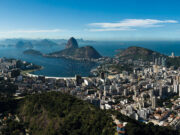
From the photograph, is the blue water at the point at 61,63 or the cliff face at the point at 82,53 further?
the cliff face at the point at 82,53

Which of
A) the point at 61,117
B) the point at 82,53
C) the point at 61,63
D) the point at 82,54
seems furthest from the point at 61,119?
the point at 82,53

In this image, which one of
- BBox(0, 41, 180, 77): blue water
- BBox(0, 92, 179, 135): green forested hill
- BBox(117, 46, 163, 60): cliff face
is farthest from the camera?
BBox(117, 46, 163, 60): cliff face

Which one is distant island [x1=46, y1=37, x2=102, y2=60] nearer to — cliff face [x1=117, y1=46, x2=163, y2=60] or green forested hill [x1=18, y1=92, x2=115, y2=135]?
cliff face [x1=117, y1=46, x2=163, y2=60]

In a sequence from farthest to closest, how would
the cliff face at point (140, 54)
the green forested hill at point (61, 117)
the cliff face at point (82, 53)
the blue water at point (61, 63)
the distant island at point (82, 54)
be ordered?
1. the cliff face at point (82, 53)
2. the distant island at point (82, 54)
3. the cliff face at point (140, 54)
4. the blue water at point (61, 63)
5. the green forested hill at point (61, 117)

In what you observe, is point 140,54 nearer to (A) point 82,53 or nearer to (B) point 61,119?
(A) point 82,53

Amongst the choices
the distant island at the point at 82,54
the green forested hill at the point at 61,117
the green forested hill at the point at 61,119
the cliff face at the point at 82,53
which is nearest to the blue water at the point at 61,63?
the distant island at the point at 82,54

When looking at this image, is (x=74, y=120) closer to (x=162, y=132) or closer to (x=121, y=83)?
(x=162, y=132)

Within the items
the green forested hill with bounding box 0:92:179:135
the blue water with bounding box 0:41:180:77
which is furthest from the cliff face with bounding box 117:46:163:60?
the green forested hill with bounding box 0:92:179:135

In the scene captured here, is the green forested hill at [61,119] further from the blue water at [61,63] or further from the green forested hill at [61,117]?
the blue water at [61,63]

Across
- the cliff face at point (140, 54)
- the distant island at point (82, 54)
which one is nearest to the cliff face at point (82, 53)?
the distant island at point (82, 54)

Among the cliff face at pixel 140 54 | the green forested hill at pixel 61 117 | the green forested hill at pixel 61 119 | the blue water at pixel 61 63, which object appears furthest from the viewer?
the cliff face at pixel 140 54

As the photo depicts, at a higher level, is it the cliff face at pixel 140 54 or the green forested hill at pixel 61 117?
the cliff face at pixel 140 54

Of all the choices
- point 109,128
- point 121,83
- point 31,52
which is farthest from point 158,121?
point 31,52
